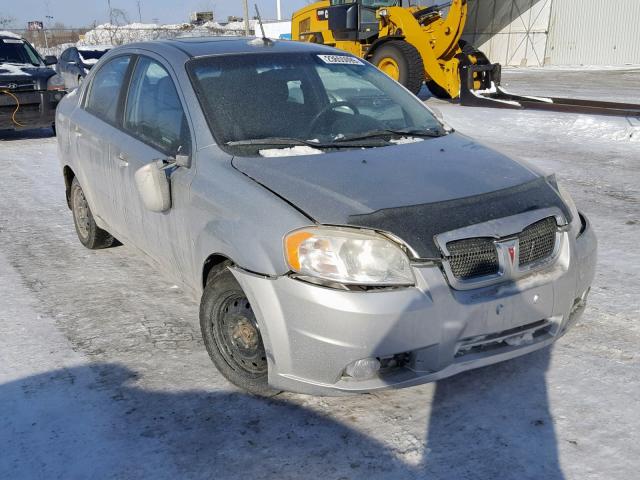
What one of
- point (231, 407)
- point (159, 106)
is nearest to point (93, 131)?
point (159, 106)

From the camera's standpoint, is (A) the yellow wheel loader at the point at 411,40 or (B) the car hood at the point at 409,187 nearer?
(B) the car hood at the point at 409,187

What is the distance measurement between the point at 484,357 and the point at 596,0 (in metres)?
30.0

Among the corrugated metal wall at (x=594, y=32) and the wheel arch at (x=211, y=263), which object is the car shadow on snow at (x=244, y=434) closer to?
the wheel arch at (x=211, y=263)

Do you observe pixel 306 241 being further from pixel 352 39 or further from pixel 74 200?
pixel 352 39

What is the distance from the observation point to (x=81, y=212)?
18.1 ft

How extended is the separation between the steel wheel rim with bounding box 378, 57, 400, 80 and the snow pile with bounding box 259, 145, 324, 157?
Answer: 11.2 meters

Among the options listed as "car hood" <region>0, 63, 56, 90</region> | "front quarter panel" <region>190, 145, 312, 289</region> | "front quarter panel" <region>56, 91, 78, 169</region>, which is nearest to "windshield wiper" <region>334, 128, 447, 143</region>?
"front quarter panel" <region>190, 145, 312, 289</region>

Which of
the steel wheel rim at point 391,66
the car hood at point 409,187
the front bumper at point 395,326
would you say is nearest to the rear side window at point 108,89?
the car hood at point 409,187

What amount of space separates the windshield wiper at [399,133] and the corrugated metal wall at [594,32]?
2766 centimetres

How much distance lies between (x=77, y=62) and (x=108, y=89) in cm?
1256

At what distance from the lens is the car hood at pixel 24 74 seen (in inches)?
432

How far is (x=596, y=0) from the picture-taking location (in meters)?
28.5

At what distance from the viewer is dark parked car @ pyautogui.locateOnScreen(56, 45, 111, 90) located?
15.6 m

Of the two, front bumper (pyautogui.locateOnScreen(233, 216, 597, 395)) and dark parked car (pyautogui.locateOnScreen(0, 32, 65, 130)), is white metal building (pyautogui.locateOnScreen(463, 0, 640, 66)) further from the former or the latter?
front bumper (pyautogui.locateOnScreen(233, 216, 597, 395))
